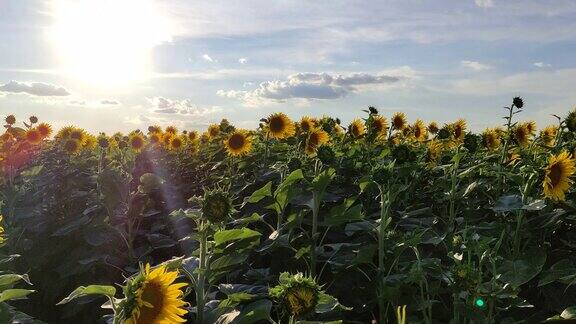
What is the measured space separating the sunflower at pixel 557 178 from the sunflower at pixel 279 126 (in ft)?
13.5

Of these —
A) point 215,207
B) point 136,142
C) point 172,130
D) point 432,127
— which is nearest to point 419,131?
point 432,127

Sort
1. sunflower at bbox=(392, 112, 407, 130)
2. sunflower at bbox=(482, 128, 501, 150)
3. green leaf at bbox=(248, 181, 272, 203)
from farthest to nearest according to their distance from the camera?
sunflower at bbox=(392, 112, 407, 130) → sunflower at bbox=(482, 128, 501, 150) → green leaf at bbox=(248, 181, 272, 203)

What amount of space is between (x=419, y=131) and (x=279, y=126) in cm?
287

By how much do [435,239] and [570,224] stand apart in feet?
4.08

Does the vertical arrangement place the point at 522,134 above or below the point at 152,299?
above

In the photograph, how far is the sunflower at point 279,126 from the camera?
296 inches

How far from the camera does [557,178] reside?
370 centimetres

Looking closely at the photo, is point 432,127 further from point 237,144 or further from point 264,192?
point 264,192

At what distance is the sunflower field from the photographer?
2.77 m

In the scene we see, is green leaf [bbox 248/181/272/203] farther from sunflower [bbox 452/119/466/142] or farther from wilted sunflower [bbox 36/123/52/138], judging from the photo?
wilted sunflower [bbox 36/123/52/138]

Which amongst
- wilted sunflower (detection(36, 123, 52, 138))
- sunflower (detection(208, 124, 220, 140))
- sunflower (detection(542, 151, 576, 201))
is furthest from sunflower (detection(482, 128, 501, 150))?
wilted sunflower (detection(36, 123, 52, 138))

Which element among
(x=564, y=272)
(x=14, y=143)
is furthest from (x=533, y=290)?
(x=14, y=143)

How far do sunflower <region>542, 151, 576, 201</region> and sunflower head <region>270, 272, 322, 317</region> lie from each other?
2.03 meters

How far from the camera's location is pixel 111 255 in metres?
5.12
